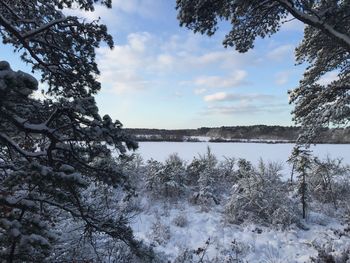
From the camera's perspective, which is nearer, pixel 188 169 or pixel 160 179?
pixel 160 179

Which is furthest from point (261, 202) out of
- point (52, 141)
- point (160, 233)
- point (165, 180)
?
point (52, 141)

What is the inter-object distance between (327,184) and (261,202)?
11.6 ft

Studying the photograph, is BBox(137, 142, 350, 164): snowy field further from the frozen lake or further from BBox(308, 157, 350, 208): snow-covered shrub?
BBox(308, 157, 350, 208): snow-covered shrub

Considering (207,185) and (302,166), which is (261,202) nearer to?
(302,166)

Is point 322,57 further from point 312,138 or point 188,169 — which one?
point 188,169

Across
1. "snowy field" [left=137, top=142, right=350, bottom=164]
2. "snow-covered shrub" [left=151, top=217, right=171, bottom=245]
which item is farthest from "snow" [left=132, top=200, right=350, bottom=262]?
"snowy field" [left=137, top=142, right=350, bottom=164]

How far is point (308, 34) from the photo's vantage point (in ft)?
35.9

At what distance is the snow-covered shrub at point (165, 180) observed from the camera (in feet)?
56.5

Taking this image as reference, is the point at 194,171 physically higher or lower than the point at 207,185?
higher

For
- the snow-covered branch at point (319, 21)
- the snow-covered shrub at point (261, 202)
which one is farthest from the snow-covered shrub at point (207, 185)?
the snow-covered branch at point (319, 21)

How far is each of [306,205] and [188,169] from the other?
6.31 meters

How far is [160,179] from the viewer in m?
17.3

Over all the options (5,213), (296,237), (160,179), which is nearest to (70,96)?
(5,213)

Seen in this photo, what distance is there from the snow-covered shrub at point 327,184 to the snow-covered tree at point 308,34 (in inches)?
224
